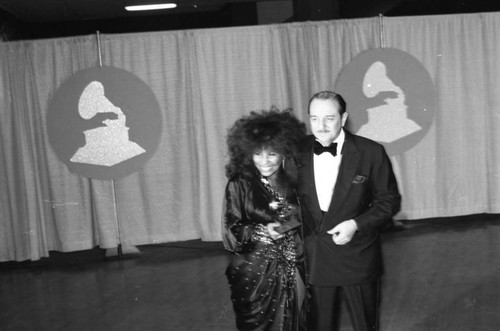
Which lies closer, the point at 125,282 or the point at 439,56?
the point at 125,282

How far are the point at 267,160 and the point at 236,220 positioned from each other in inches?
11.5

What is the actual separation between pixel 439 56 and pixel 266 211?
4059 millimetres

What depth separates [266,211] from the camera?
2.78 m

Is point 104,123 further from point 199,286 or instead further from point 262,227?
point 262,227

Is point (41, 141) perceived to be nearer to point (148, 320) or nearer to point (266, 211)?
point (148, 320)

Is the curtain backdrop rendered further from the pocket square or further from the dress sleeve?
the pocket square

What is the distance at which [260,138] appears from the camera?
9.02 ft

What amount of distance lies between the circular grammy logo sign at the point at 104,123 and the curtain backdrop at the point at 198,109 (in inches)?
3.4

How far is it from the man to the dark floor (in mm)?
1172

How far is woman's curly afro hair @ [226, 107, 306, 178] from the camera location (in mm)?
2732

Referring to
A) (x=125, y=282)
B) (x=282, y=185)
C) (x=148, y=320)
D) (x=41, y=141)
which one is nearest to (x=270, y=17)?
(x=41, y=141)

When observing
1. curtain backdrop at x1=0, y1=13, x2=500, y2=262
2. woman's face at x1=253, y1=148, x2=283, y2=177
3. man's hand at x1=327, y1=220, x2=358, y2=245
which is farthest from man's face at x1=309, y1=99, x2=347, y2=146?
curtain backdrop at x1=0, y1=13, x2=500, y2=262

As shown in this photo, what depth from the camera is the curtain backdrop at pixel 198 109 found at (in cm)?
577

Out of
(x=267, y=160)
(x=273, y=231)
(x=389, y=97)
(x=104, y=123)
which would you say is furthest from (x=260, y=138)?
(x=389, y=97)
